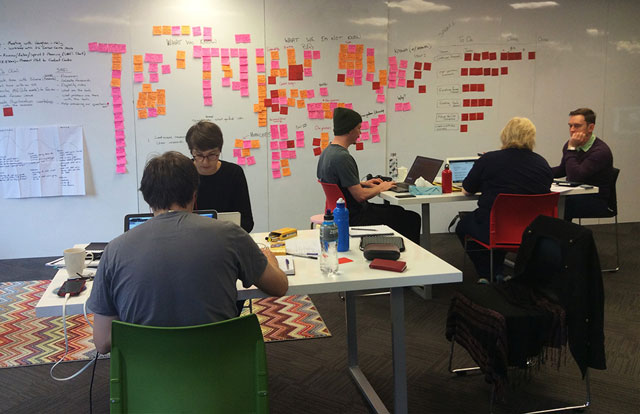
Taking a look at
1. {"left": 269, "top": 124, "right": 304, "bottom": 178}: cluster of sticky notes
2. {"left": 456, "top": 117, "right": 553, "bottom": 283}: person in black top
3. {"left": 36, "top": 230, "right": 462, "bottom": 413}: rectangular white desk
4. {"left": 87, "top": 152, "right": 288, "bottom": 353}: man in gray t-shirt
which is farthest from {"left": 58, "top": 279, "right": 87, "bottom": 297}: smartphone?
{"left": 269, "top": 124, "right": 304, "bottom": 178}: cluster of sticky notes

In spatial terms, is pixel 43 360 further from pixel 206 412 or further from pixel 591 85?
pixel 591 85

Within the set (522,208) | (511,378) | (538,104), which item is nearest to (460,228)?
(522,208)

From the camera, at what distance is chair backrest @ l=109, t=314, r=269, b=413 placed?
1.40 metres

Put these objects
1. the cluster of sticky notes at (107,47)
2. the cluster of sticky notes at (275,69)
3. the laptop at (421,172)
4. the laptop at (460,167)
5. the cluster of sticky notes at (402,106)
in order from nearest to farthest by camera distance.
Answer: the laptop at (421,172), the laptop at (460,167), the cluster of sticky notes at (107,47), the cluster of sticky notes at (275,69), the cluster of sticky notes at (402,106)

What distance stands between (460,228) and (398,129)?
190 cm

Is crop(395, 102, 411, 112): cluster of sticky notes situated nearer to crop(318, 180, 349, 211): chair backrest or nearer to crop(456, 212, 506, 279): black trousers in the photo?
crop(456, 212, 506, 279): black trousers

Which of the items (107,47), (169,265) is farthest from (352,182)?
(107,47)

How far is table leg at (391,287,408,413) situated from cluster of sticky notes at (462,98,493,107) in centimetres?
391

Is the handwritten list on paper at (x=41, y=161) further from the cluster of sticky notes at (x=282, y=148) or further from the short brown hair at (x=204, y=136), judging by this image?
the short brown hair at (x=204, y=136)

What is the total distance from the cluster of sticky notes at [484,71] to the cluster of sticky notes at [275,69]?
73.1 inches

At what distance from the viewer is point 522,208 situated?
11.0 ft

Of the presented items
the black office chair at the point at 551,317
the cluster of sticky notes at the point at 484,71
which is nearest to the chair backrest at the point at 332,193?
the black office chair at the point at 551,317

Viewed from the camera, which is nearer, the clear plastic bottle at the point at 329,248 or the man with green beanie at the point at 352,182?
the clear plastic bottle at the point at 329,248

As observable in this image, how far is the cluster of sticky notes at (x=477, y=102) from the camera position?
221 inches
